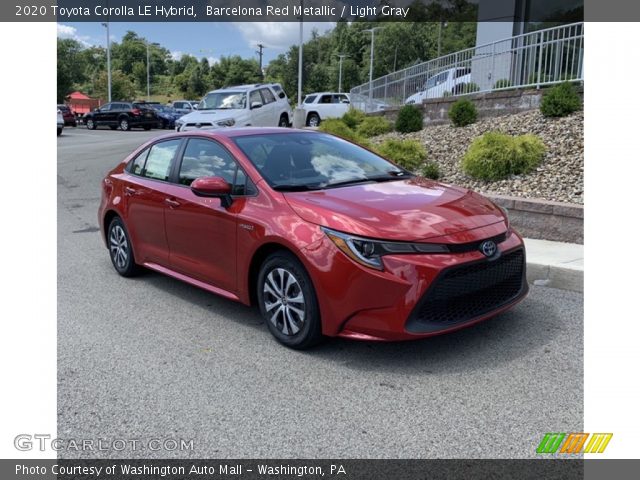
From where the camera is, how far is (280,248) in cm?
434

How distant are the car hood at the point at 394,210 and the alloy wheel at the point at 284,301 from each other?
49 centimetres

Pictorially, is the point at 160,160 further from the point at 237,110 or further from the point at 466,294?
the point at 237,110

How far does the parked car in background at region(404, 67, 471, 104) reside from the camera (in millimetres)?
15094

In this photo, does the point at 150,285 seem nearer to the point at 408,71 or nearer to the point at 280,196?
the point at 280,196

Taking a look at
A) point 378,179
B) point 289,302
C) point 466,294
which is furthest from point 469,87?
point 289,302

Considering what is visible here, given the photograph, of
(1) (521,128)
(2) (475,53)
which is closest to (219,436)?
(1) (521,128)

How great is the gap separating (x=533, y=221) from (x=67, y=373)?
5.51m

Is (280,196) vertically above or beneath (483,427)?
above

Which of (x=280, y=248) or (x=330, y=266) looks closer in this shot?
(x=330, y=266)

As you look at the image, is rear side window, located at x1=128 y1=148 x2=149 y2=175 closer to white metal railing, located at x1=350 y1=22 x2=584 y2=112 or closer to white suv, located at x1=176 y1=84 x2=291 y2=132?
white metal railing, located at x1=350 y1=22 x2=584 y2=112

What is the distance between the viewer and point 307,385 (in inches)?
150

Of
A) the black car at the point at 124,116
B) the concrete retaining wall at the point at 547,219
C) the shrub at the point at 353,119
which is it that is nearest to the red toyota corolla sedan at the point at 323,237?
the concrete retaining wall at the point at 547,219

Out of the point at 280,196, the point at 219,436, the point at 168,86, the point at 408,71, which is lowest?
the point at 219,436

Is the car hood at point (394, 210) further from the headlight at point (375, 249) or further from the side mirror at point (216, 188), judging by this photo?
the side mirror at point (216, 188)
